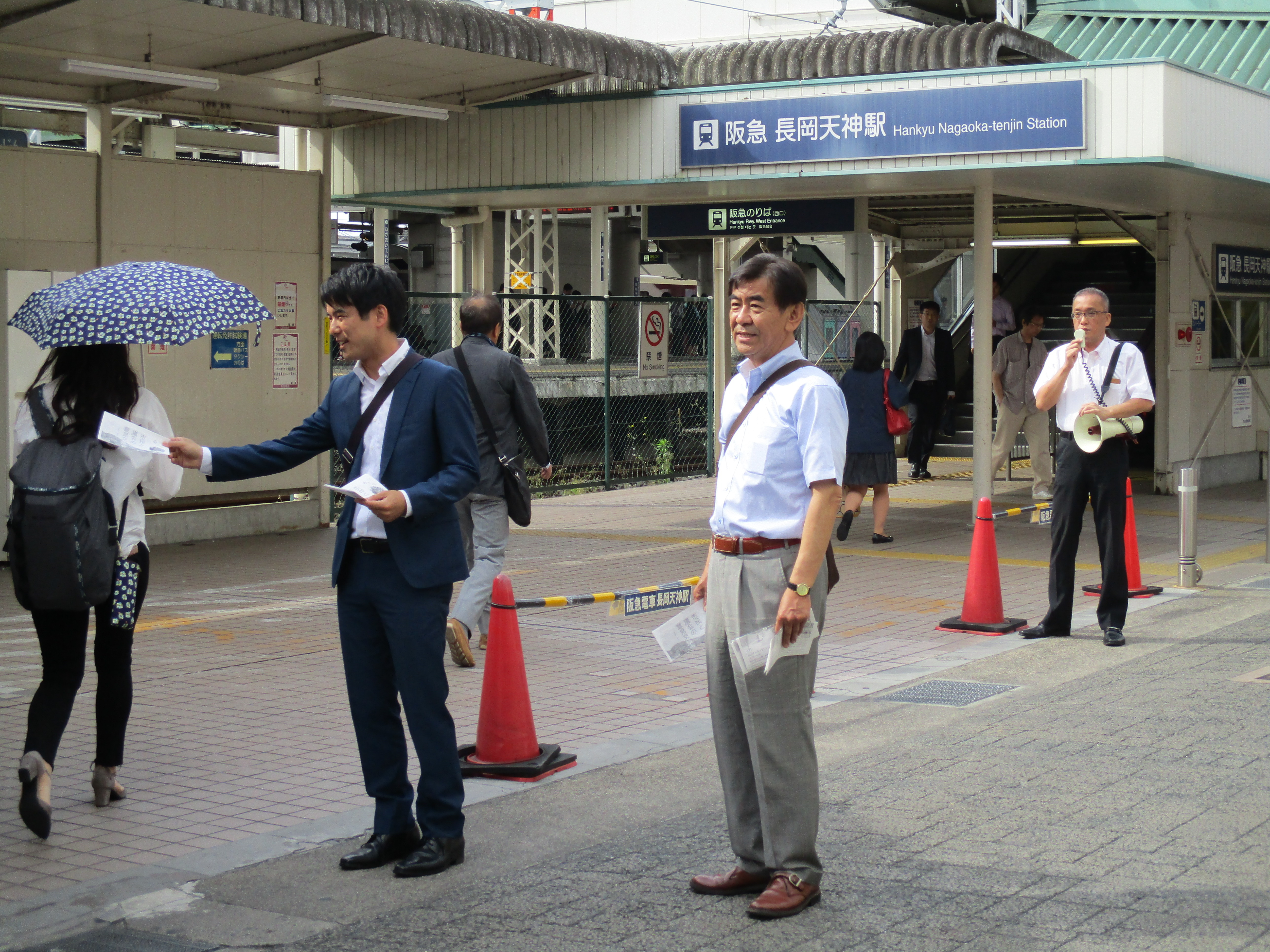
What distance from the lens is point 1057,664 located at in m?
7.97

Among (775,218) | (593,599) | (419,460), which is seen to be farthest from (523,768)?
(775,218)

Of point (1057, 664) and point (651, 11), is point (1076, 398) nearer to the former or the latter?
point (1057, 664)

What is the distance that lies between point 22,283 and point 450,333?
345 inches

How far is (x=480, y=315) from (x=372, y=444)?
3154mm

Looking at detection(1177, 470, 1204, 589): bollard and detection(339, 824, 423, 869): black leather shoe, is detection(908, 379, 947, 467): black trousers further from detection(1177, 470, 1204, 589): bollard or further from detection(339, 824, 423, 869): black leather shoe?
detection(339, 824, 423, 869): black leather shoe

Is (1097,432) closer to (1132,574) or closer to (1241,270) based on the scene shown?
(1132,574)

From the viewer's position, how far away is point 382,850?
4.79 metres

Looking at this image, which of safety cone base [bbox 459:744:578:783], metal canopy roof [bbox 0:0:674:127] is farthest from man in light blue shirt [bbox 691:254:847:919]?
metal canopy roof [bbox 0:0:674:127]

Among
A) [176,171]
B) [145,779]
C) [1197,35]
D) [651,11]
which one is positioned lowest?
[145,779]

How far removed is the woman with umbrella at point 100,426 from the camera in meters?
5.04

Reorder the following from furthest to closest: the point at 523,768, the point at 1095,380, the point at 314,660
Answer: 1. the point at 1095,380
2. the point at 314,660
3. the point at 523,768

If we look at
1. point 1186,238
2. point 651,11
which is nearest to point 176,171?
point 1186,238

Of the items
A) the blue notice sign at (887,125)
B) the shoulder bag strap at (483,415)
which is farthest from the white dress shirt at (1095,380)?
the blue notice sign at (887,125)

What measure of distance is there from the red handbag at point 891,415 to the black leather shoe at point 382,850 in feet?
26.5
